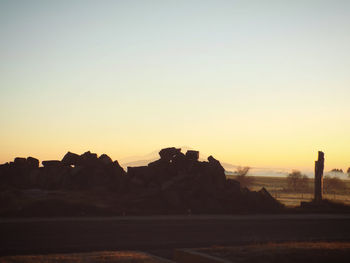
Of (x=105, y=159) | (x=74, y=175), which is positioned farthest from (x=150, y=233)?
(x=74, y=175)

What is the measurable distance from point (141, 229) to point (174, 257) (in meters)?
7.93

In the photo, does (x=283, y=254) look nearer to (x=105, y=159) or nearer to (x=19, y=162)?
(x=105, y=159)

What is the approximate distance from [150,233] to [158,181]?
1548cm

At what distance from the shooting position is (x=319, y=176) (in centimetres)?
3862

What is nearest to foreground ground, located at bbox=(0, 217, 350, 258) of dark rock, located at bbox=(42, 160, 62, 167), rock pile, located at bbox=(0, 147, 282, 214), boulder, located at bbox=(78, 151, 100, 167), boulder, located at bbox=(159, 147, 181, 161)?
rock pile, located at bbox=(0, 147, 282, 214)

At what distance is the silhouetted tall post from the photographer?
1476 inches

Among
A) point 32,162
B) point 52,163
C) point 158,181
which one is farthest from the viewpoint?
point 32,162

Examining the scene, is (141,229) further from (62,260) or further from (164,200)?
(164,200)

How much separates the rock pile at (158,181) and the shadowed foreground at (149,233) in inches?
210

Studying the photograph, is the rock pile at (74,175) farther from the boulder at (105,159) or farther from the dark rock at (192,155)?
the dark rock at (192,155)

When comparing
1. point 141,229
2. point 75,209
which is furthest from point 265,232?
point 75,209

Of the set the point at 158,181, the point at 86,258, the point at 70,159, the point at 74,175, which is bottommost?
the point at 86,258

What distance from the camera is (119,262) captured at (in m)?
11.9

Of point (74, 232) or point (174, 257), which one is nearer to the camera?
point (174, 257)
